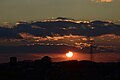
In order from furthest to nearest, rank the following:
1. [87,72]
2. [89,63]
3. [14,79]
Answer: [89,63] → [87,72] → [14,79]

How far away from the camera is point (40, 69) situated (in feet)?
519

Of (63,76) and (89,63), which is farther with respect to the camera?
(89,63)

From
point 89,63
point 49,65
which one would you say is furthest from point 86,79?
point 89,63

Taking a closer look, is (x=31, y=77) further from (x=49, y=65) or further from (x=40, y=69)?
(x=49, y=65)

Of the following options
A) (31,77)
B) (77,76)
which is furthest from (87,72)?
(31,77)

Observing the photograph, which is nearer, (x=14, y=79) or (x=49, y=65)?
(x=14, y=79)

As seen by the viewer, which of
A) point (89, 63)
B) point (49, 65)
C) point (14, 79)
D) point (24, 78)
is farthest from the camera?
point (89, 63)

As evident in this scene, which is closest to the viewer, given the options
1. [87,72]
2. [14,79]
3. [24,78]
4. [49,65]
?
[14,79]

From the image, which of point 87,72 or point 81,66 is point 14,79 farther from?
point 81,66

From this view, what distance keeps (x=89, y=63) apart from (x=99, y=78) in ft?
132

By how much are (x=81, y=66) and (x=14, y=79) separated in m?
48.0

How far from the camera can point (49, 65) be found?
554ft

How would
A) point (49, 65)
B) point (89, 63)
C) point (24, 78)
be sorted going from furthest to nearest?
point (89, 63)
point (49, 65)
point (24, 78)

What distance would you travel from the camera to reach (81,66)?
174 metres
